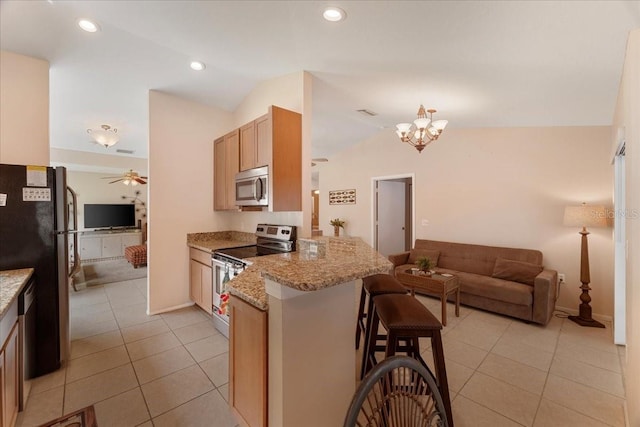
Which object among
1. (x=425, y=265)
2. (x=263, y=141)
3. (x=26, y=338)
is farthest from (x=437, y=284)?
(x=26, y=338)

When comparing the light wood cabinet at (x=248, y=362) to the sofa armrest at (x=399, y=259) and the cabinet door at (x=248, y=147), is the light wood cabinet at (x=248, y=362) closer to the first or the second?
the cabinet door at (x=248, y=147)

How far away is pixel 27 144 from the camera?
242 centimetres

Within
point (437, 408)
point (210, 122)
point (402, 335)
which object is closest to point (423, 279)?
point (402, 335)

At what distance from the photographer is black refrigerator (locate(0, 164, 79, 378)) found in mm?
2062

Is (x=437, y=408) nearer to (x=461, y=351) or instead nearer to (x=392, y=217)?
(x=461, y=351)

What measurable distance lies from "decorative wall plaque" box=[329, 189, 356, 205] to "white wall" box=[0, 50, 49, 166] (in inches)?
194

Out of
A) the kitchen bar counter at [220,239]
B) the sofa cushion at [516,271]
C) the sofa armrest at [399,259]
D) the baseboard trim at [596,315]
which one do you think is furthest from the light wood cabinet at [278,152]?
the baseboard trim at [596,315]

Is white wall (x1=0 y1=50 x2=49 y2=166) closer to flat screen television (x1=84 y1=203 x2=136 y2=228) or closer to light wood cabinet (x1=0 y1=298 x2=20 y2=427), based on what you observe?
light wood cabinet (x1=0 y1=298 x2=20 y2=427)

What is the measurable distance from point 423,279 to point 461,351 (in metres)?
0.93

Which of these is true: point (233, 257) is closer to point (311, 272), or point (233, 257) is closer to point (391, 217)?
point (311, 272)

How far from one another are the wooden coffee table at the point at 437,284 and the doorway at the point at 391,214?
7.37 ft

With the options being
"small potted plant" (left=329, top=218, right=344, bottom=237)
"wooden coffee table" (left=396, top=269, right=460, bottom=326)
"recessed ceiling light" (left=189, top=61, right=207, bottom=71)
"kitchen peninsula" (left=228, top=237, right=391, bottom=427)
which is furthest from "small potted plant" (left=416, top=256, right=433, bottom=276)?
"recessed ceiling light" (left=189, top=61, right=207, bottom=71)

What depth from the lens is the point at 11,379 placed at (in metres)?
1.59

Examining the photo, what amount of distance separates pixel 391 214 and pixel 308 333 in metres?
5.20
